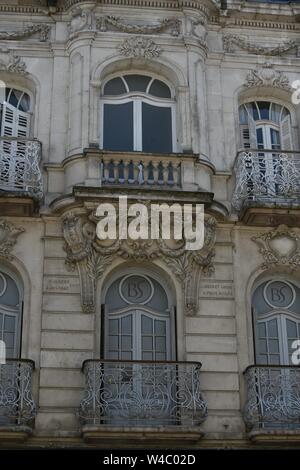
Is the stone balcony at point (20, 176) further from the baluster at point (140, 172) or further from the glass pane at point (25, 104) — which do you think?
the baluster at point (140, 172)

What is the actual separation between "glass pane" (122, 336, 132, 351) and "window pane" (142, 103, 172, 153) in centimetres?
333

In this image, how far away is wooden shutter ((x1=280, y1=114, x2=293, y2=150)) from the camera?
49.7 ft

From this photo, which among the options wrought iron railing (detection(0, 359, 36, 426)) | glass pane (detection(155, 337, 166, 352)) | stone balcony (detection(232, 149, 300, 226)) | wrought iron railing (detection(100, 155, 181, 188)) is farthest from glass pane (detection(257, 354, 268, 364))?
wrought iron railing (detection(0, 359, 36, 426))

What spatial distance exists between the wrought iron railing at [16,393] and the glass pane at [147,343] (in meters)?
1.82

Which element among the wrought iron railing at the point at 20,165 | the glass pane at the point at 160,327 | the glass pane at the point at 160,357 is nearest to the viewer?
the glass pane at the point at 160,357

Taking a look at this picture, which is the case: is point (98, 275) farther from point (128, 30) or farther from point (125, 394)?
point (128, 30)

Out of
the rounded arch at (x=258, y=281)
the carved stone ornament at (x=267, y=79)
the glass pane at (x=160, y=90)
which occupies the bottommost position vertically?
the rounded arch at (x=258, y=281)

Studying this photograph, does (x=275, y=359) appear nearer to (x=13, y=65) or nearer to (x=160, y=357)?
(x=160, y=357)

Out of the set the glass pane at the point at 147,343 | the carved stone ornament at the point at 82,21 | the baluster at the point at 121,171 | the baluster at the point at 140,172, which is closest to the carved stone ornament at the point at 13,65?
the carved stone ornament at the point at 82,21

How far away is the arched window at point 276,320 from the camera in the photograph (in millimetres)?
13422

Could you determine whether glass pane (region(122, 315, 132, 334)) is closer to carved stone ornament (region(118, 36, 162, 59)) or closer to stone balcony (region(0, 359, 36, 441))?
stone balcony (region(0, 359, 36, 441))

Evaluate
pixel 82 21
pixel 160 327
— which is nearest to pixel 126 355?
pixel 160 327

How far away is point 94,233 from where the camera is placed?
13.3 m

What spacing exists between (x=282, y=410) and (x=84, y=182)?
4.70m
